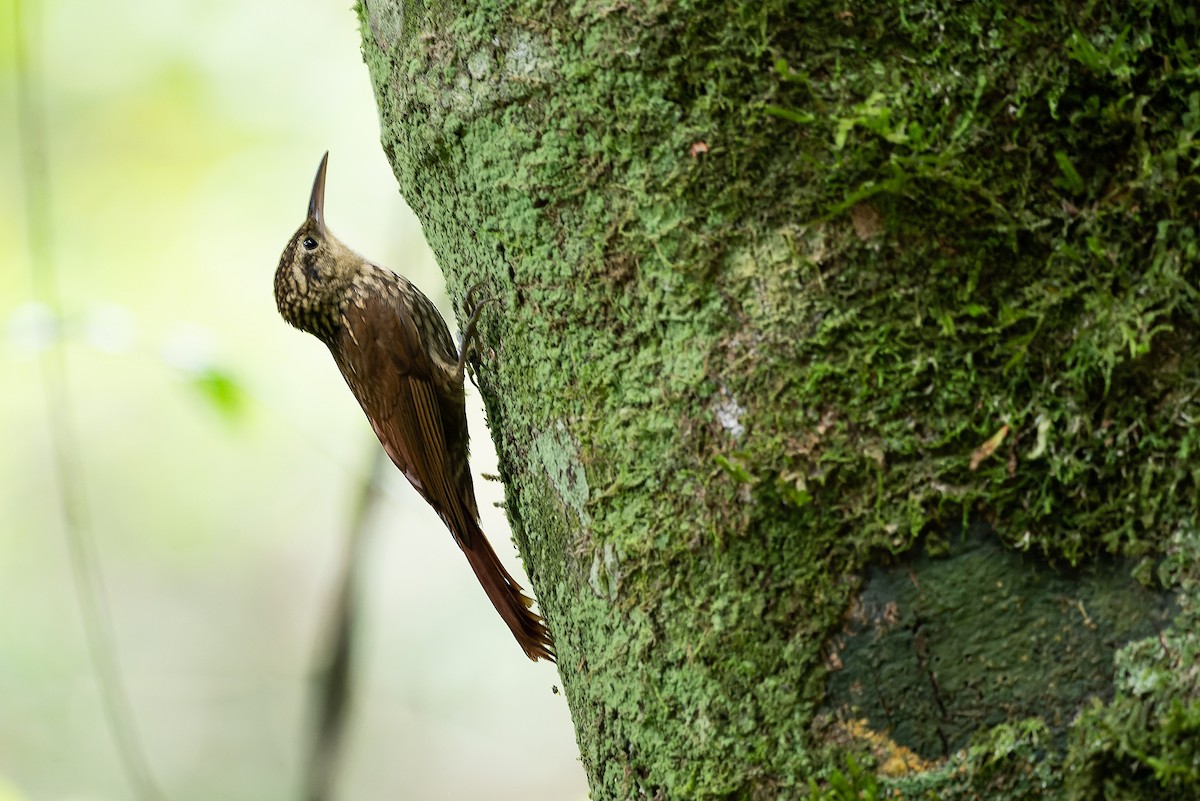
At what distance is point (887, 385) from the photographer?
3.84ft

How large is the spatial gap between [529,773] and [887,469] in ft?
19.3

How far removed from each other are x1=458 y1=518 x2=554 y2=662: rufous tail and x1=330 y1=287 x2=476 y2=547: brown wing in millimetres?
145

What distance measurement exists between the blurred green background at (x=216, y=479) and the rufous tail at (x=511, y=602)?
2.99 metres

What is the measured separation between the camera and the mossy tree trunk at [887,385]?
1093 mm

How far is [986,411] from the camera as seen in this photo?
3.73 ft

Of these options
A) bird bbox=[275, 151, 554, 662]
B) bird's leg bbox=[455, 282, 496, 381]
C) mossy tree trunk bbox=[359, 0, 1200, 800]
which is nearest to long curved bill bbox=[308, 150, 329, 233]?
bird bbox=[275, 151, 554, 662]

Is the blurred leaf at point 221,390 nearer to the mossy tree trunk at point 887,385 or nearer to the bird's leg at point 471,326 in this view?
the bird's leg at point 471,326

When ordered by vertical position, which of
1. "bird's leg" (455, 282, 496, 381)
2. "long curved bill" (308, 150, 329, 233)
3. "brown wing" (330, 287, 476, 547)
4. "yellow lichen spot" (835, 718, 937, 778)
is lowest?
"yellow lichen spot" (835, 718, 937, 778)

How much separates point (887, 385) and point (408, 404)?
1.60 meters

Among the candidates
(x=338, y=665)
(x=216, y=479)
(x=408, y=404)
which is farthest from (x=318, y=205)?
(x=216, y=479)

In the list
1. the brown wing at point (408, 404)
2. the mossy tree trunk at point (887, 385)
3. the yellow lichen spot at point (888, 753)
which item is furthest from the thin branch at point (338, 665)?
the yellow lichen spot at point (888, 753)

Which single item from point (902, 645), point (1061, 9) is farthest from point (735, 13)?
point (902, 645)

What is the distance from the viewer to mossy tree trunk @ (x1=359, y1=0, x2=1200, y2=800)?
109cm

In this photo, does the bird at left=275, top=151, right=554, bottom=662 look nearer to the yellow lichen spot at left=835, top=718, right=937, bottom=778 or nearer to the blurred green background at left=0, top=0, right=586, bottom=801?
the yellow lichen spot at left=835, top=718, right=937, bottom=778
